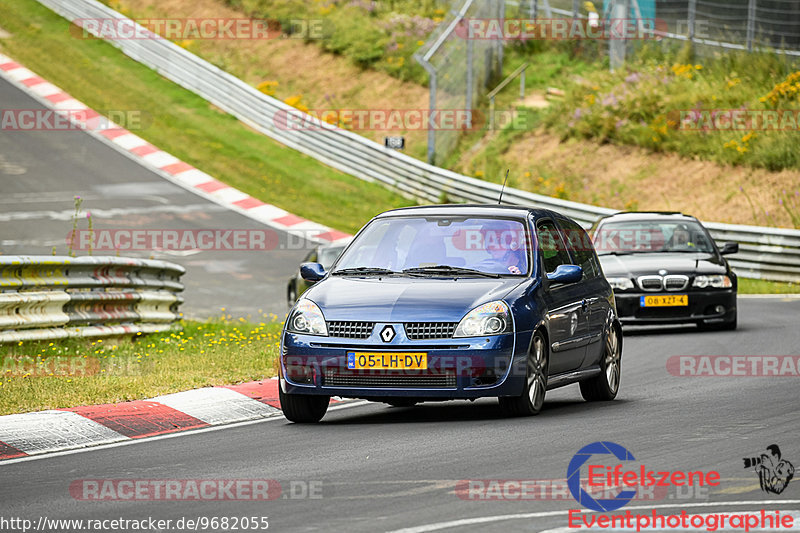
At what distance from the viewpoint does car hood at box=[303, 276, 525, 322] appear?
9.83 metres

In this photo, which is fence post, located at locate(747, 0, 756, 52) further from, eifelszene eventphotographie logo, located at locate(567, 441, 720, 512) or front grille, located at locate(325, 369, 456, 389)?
eifelszene eventphotographie logo, located at locate(567, 441, 720, 512)

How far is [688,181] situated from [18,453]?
25403 millimetres

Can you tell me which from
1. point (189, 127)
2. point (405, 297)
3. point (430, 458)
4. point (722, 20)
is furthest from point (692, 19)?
point (430, 458)

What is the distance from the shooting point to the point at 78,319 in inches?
576

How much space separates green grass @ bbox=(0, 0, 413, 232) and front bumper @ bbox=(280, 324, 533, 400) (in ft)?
68.7

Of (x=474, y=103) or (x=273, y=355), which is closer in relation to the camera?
(x=273, y=355)

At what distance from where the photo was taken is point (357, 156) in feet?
120

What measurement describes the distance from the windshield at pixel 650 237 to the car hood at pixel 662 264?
0.32m

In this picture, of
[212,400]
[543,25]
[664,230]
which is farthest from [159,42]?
[212,400]

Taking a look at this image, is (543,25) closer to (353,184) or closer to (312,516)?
(353,184)

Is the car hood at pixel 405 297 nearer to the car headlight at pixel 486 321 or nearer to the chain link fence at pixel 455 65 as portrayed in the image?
the car headlight at pixel 486 321

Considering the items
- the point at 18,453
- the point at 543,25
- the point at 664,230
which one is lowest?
the point at 18,453
